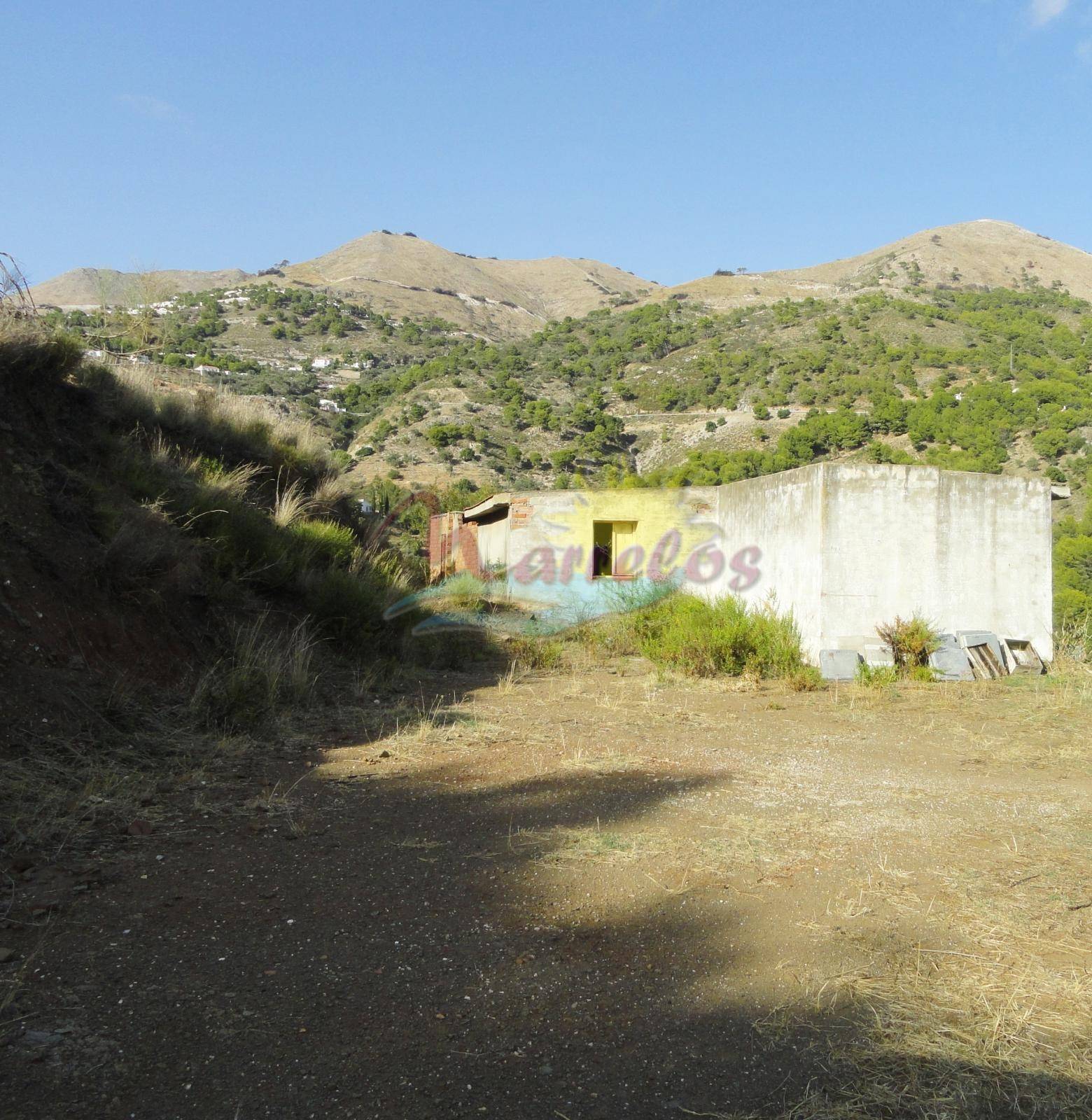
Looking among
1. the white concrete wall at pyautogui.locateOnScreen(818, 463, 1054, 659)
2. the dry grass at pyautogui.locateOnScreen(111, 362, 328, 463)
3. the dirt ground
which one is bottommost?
the dirt ground

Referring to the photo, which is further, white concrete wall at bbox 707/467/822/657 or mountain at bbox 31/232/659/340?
mountain at bbox 31/232/659/340

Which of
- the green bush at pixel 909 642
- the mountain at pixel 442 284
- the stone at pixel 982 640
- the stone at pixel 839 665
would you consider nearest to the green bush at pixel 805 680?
the stone at pixel 839 665

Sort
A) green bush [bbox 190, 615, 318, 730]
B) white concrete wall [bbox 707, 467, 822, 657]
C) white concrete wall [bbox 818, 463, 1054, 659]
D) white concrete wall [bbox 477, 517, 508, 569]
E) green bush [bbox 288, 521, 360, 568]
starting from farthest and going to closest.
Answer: white concrete wall [bbox 477, 517, 508, 569] → white concrete wall [bbox 707, 467, 822, 657] → white concrete wall [bbox 818, 463, 1054, 659] → green bush [bbox 288, 521, 360, 568] → green bush [bbox 190, 615, 318, 730]

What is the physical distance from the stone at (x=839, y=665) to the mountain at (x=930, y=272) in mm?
54703

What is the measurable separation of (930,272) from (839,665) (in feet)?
216

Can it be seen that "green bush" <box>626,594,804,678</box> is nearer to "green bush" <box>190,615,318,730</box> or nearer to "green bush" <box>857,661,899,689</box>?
"green bush" <box>857,661,899,689</box>

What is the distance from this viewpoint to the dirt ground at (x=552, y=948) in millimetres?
2264

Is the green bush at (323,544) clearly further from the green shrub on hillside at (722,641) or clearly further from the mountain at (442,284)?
the mountain at (442,284)

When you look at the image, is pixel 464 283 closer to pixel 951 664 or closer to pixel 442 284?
pixel 442 284

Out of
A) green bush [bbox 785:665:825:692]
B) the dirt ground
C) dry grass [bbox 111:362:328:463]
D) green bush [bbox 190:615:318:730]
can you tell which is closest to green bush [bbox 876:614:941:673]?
green bush [bbox 785:665:825:692]

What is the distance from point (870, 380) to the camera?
138 ft

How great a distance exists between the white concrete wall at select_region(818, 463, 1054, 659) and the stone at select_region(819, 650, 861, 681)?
0.20 meters

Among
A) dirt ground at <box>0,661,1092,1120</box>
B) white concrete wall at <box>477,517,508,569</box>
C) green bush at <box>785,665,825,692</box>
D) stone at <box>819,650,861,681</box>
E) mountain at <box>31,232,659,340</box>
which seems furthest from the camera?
mountain at <box>31,232,659,340</box>

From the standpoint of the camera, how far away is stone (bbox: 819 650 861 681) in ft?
34.1
